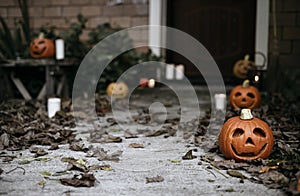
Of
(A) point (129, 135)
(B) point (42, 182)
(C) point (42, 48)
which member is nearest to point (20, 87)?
(C) point (42, 48)

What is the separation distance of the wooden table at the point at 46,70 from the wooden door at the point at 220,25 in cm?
189

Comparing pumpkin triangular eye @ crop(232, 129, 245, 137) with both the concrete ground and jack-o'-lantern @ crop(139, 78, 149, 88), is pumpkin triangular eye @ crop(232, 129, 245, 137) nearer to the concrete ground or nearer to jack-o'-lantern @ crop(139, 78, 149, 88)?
the concrete ground

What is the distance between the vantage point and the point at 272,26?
599 centimetres

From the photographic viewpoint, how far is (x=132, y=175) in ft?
7.79

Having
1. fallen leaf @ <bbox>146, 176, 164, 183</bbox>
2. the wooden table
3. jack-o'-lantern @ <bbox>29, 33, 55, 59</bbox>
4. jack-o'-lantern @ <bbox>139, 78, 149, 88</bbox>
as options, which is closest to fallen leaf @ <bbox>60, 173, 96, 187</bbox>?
fallen leaf @ <bbox>146, 176, 164, 183</bbox>

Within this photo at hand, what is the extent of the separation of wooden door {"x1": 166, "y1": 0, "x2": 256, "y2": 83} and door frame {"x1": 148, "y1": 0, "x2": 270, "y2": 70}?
0.88ft

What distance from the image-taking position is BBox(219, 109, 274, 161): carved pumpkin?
2565 millimetres

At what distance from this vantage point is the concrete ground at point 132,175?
2.11 metres

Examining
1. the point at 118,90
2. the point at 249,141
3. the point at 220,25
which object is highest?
the point at 220,25

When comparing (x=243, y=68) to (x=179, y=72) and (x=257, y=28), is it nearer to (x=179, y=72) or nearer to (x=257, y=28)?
(x=257, y=28)

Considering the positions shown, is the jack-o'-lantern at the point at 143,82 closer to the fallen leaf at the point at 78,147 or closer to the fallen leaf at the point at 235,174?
the fallen leaf at the point at 78,147

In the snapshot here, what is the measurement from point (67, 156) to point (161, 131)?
40.3 inches

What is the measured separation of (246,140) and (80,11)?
4706 mm

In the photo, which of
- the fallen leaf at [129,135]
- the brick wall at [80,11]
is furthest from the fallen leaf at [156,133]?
the brick wall at [80,11]
